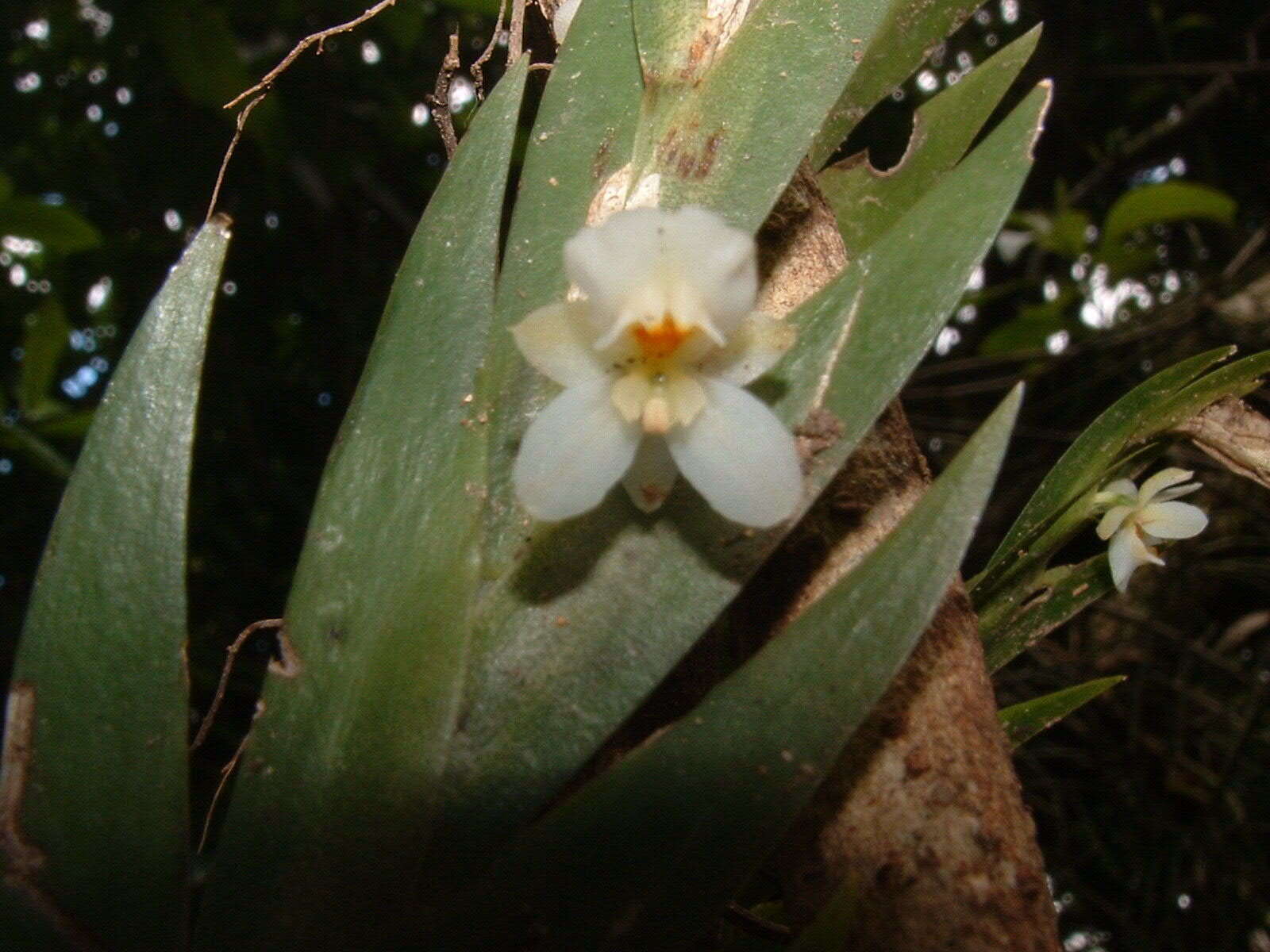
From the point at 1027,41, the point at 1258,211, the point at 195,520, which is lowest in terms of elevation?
the point at 1027,41

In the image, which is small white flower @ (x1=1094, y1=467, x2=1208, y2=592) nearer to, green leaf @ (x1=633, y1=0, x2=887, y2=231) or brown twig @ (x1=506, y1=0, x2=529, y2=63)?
green leaf @ (x1=633, y1=0, x2=887, y2=231)

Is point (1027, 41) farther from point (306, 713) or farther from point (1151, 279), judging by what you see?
Result: point (1151, 279)

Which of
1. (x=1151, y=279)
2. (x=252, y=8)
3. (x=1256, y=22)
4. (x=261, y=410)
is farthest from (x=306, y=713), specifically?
(x=1256, y=22)

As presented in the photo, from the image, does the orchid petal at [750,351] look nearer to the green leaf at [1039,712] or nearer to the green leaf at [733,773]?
the green leaf at [733,773]

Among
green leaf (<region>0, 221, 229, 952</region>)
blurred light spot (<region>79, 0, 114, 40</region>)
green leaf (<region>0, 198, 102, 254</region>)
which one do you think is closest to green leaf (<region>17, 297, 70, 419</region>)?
green leaf (<region>0, 198, 102, 254</region>)

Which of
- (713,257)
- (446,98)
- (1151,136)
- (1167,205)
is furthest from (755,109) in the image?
(1151,136)

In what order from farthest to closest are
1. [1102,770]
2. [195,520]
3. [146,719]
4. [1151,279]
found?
[1151,279] → [195,520] → [1102,770] → [146,719]
